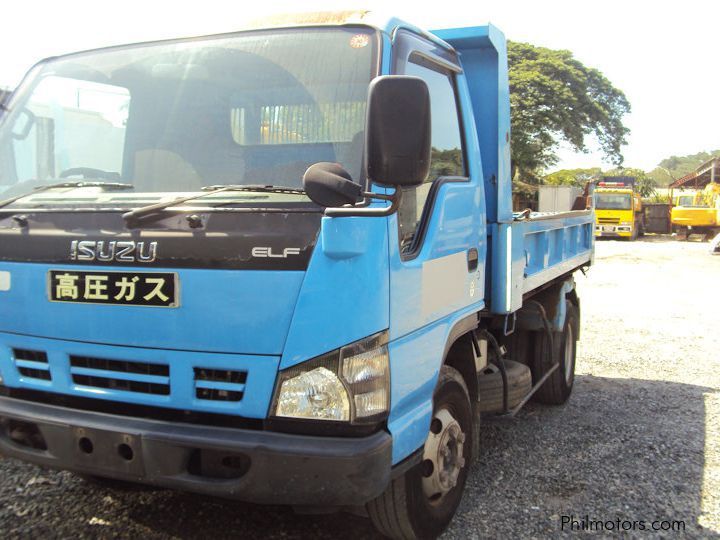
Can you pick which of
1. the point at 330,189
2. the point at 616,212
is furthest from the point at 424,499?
the point at 616,212

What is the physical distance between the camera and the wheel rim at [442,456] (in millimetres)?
3059

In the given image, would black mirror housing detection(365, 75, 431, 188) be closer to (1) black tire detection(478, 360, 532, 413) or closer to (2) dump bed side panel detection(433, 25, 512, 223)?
(2) dump bed side panel detection(433, 25, 512, 223)

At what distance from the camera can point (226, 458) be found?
2438 millimetres

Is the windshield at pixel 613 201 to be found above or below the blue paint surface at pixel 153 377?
above

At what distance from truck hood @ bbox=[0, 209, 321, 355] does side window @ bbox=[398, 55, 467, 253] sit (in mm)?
502

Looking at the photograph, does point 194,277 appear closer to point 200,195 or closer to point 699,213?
point 200,195

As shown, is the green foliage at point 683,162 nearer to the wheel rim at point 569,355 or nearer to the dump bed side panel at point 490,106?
the wheel rim at point 569,355

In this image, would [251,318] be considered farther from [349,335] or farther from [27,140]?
[27,140]

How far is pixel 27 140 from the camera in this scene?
3178mm

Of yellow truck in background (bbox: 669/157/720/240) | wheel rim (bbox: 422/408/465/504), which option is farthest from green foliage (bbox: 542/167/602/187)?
wheel rim (bbox: 422/408/465/504)

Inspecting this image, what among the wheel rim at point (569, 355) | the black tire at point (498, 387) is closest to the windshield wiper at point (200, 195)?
the black tire at point (498, 387)

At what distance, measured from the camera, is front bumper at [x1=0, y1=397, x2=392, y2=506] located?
2326mm
